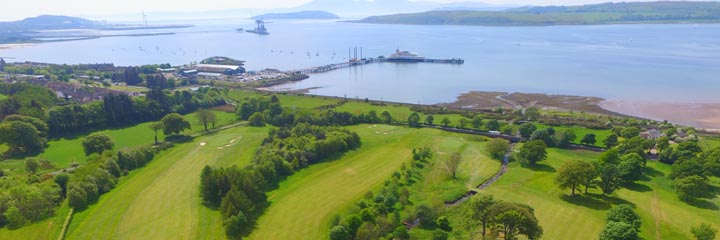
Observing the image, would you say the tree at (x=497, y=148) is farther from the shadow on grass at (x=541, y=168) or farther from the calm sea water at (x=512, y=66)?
the calm sea water at (x=512, y=66)

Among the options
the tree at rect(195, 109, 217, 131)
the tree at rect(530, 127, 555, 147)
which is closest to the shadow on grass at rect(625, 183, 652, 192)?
the tree at rect(530, 127, 555, 147)

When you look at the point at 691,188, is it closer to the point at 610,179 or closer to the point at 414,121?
the point at 610,179

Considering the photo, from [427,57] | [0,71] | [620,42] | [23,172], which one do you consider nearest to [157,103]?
[23,172]

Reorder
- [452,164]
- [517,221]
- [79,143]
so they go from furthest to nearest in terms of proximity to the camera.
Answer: [79,143] < [452,164] < [517,221]

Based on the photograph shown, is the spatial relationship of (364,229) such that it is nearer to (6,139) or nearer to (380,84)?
(6,139)

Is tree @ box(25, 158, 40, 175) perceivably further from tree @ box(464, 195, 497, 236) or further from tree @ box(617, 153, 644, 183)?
tree @ box(617, 153, 644, 183)

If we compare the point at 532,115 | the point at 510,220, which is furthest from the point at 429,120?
the point at 510,220
